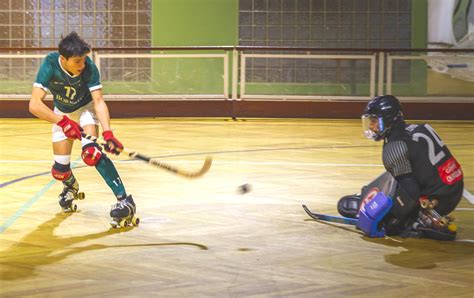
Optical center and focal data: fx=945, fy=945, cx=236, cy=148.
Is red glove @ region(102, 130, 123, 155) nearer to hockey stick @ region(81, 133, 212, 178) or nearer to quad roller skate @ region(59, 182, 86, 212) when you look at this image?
hockey stick @ region(81, 133, 212, 178)

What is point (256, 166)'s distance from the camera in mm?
10766

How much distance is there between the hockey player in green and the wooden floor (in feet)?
0.80

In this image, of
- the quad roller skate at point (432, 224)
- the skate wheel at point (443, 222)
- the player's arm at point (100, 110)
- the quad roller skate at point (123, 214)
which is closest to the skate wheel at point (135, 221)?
the quad roller skate at point (123, 214)

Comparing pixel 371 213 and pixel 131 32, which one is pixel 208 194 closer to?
pixel 371 213

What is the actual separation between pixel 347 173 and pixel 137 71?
803 centimetres

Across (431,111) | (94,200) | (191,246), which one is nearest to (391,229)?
(191,246)

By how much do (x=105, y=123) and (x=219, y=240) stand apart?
4.51ft

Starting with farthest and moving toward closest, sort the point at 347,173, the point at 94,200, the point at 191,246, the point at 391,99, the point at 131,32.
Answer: the point at 131,32
the point at 347,173
the point at 94,200
the point at 391,99
the point at 191,246

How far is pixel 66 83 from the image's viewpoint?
Answer: 24.4 ft

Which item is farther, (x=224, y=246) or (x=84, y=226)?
(x=84, y=226)

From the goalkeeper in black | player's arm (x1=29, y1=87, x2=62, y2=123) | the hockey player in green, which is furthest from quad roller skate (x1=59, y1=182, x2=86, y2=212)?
the goalkeeper in black

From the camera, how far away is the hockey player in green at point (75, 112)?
702cm

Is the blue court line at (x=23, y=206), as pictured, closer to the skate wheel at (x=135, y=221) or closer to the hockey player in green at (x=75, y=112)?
the hockey player in green at (x=75, y=112)

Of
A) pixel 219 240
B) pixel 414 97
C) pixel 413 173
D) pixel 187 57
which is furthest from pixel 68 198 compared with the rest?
pixel 414 97
